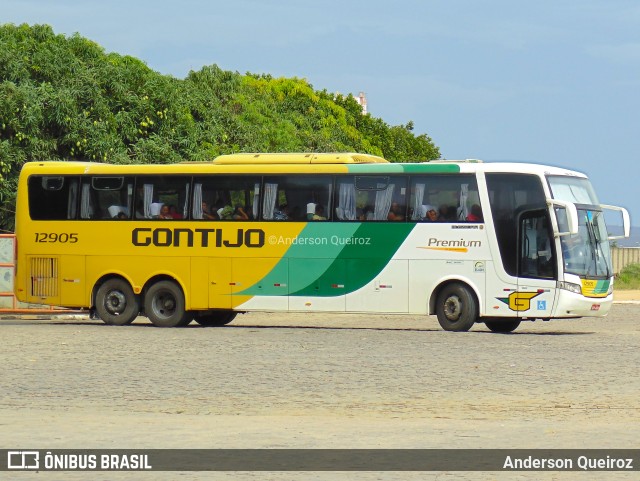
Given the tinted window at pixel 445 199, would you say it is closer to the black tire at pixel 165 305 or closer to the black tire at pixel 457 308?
the black tire at pixel 457 308

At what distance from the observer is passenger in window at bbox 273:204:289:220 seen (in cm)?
2934

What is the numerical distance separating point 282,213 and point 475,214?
400 centimetres

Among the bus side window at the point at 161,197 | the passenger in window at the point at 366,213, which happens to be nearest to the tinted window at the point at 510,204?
the passenger in window at the point at 366,213

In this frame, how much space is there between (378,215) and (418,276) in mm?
1437

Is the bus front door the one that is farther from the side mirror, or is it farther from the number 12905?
the number 12905

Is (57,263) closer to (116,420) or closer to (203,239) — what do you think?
(203,239)

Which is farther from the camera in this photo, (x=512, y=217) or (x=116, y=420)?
(x=512, y=217)

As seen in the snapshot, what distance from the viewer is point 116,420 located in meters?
13.1

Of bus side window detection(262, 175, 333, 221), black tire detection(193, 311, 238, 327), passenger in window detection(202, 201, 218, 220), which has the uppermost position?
bus side window detection(262, 175, 333, 221)

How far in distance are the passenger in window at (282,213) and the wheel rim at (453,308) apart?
3.72 m

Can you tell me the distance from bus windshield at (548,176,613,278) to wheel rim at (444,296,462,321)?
220 centimetres

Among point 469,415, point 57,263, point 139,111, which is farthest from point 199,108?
point 469,415

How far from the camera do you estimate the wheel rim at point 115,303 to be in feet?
101

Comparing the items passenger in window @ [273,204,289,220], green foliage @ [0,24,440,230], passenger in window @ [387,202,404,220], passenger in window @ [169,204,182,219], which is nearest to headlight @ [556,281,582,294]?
passenger in window @ [387,202,404,220]
